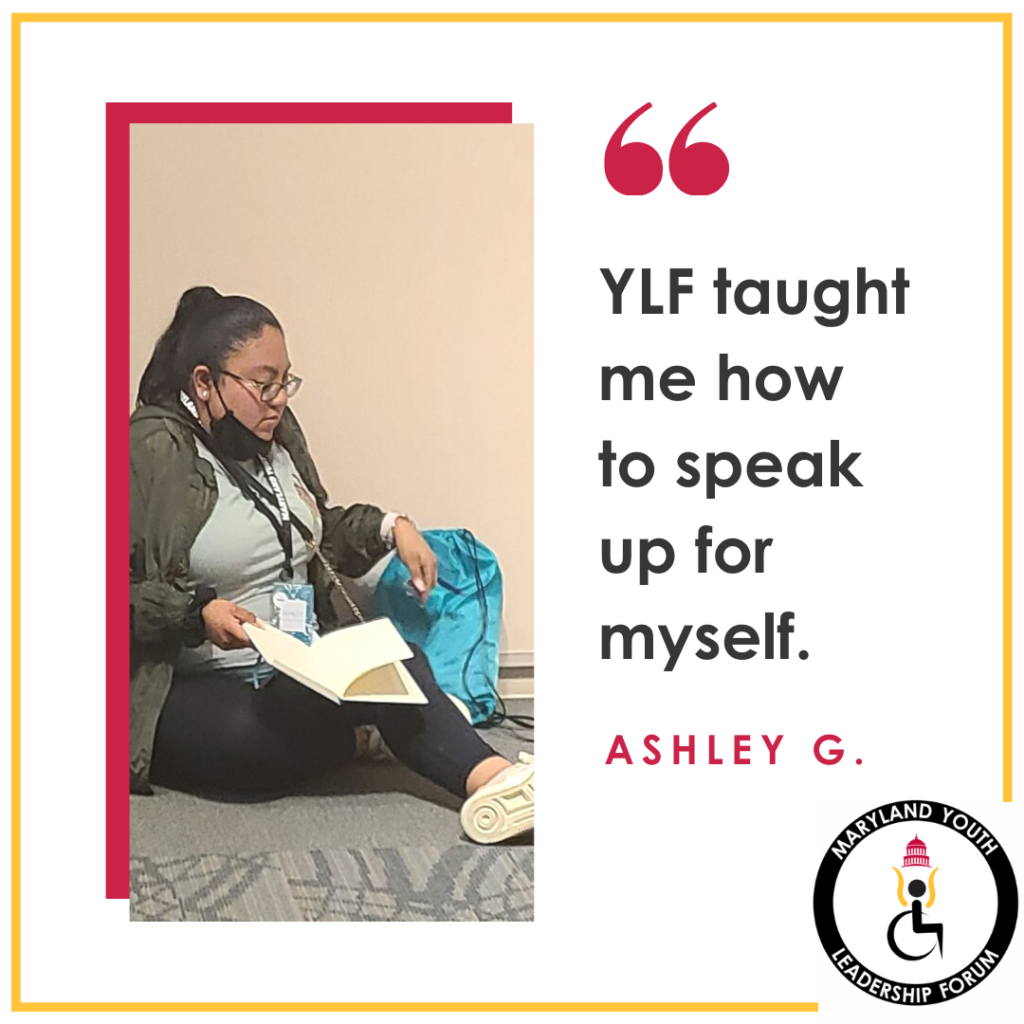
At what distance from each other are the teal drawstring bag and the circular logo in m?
0.50

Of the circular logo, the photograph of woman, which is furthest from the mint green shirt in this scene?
the circular logo

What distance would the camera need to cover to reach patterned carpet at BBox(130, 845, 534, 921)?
1.80m

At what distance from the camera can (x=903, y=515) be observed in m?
1.74

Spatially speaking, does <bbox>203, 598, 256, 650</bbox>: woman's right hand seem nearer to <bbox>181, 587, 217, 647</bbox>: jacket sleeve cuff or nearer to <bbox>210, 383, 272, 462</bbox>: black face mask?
<bbox>181, 587, 217, 647</bbox>: jacket sleeve cuff

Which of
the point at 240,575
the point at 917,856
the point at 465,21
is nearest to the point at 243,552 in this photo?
the point at 240,575

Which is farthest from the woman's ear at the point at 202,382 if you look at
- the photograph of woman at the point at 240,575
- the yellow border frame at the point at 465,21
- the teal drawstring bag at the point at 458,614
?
the teal drawstring bag at the point at 458,614

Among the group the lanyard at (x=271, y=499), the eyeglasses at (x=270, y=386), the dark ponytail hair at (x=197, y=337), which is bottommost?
the lanyard at (x=271, y=499)

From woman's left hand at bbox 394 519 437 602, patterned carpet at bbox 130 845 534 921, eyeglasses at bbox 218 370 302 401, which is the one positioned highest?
eyeglasses at bbox 218 370 302 401

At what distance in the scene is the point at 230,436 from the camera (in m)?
1.84

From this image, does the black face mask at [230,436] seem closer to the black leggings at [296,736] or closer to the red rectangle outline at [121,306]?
the red rectangle outline at [121,306]

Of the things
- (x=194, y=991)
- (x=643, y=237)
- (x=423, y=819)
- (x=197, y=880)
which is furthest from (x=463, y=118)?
(x=194, y=991)

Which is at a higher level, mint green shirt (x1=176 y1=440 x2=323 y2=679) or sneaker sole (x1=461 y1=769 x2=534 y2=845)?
mint green shirt (x1=176 y1=440 x2=323 y2=679)

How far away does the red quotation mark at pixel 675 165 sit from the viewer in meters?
1.72

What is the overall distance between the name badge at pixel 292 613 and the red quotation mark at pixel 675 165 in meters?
0.69
